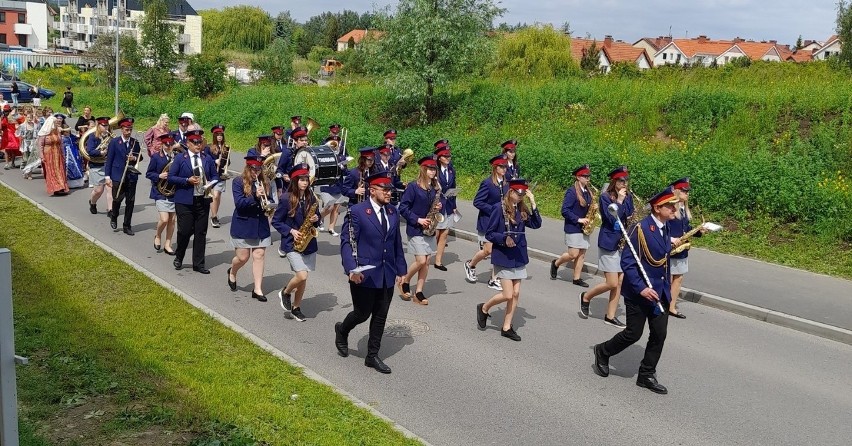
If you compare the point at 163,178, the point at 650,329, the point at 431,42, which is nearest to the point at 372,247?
the point at 650,329

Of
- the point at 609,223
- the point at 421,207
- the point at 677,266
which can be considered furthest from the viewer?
the point at 421,207

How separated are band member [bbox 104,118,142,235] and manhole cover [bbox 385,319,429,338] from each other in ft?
21.9

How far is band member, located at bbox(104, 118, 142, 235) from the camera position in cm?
1377

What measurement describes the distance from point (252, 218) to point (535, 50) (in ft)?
119

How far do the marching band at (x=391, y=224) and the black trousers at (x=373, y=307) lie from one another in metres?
0.01

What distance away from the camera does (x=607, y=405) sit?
7355 mm

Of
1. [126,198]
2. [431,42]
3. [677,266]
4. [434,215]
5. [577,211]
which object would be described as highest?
[431,42]

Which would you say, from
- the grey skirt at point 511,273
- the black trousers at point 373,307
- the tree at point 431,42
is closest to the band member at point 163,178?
the black trousers at point 373,307

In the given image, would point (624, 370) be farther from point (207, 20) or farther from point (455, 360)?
point (207, 20)

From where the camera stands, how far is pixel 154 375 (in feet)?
23.0

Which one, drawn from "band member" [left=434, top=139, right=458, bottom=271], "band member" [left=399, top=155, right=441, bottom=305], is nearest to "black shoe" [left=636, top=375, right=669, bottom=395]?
"band member" [left=399, top=155, right=441, bottom=305]

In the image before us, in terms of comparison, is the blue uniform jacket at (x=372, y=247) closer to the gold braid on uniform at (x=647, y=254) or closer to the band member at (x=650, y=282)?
Result: the band member at (x=650, y=282)

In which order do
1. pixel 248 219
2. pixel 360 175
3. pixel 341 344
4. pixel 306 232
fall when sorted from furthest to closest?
pixel 360 175 < pixel 248 219 < pixel 306 232 < pixel 341 344

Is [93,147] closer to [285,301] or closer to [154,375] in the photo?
[285,301]
